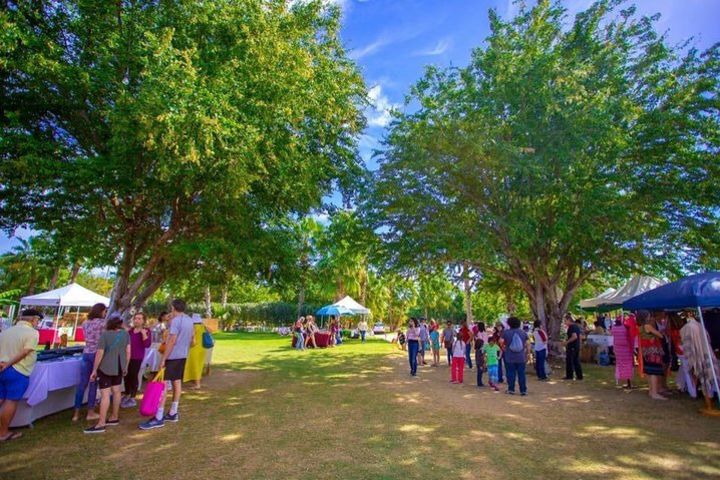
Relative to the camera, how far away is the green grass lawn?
15.4 feet

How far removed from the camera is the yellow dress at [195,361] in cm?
1006

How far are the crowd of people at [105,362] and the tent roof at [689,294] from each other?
943 cm

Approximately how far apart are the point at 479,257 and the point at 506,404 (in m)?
6.22

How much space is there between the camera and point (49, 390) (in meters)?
6.50

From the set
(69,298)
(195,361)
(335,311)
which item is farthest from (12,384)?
(335,311)

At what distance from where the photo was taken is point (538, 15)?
14242 millimetres

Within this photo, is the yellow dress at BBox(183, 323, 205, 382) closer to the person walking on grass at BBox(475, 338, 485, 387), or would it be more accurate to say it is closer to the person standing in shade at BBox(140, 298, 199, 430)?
the person standing in shade at BBox(140, 298, 199, 430)

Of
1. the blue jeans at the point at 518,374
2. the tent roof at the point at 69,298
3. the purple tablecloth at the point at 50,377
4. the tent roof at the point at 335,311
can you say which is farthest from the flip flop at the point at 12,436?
the tent roof at the point at 335,311

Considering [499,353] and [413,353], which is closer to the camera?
[499,353]

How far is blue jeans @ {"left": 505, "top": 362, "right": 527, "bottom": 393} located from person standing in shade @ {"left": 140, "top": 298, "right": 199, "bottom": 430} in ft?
24.0

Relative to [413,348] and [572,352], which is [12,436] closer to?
[413,348]

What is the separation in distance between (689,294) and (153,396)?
10.0 m

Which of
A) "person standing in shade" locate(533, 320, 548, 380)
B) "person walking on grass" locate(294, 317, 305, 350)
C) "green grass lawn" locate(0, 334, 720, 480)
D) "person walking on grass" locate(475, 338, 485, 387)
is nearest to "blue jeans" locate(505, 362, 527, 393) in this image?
"green grass lawn" locate(0, 334, 720, 480)

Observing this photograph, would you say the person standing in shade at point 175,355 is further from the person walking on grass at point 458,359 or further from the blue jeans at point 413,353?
the blue jeans at point 413,353
